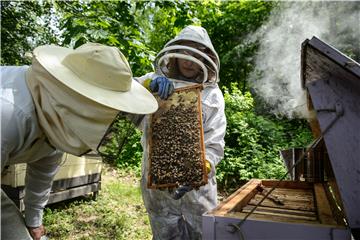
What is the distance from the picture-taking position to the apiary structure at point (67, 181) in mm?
4309

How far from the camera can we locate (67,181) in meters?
5.25

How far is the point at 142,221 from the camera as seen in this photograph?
5125 mm

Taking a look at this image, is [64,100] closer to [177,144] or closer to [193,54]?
[177,144]

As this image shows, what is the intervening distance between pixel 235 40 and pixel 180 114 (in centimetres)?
1050

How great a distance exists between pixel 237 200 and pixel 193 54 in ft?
4.23

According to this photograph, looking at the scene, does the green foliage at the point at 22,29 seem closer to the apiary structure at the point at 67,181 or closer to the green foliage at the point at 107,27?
the green foliage at the point at 107,27

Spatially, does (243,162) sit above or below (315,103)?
below

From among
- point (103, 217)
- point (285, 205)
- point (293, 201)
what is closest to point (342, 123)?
point (285, 205)

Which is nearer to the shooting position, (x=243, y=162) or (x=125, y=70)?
(x=125, y=70)

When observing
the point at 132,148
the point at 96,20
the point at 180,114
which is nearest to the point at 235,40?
the point at 132,148

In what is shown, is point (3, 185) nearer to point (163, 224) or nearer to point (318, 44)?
point (163, 224)

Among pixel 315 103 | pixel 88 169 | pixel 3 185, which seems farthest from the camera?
pixel 88 169

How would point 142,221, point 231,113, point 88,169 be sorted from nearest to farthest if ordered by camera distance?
point 142,221 < point 88,169 < point 231,113

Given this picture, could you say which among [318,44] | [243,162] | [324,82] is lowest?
[243,162]
